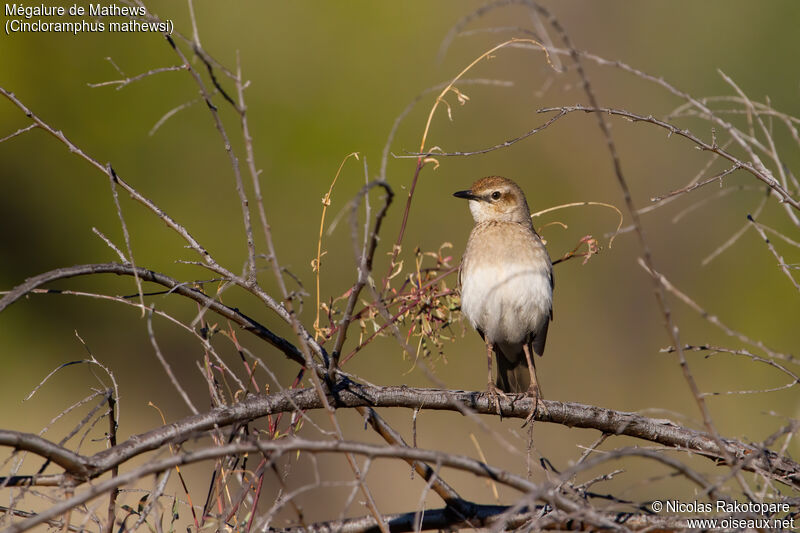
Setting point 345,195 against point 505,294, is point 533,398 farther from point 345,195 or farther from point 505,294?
point 345,195

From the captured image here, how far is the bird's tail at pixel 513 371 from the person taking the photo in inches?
227

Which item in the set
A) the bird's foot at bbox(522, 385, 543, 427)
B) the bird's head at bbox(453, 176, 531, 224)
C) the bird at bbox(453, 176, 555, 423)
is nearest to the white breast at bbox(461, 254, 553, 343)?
the bird at bbox(453, 176, 555, 423)

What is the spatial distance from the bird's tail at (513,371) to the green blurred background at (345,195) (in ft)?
6.64

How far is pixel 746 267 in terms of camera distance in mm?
12352

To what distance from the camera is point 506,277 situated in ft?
16.4

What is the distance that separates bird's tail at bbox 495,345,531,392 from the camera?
577cm

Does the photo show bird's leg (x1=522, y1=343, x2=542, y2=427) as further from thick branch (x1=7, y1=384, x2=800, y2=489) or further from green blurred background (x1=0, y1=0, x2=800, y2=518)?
green blurred background (x1=0, y1=0, x2=800, y2=518)

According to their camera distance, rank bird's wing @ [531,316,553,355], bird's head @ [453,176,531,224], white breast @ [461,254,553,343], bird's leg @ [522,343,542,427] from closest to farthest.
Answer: bird's leg @ [522,343,542,427] < white breast @ [461,254,553,343] < bird's wing @ [531,316,553,355] < bird's head @ [453,176,531,224]

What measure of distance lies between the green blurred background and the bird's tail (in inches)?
79.7

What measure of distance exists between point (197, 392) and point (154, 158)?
9.49 ft

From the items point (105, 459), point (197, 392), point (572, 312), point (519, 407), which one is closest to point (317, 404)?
point (105, 459)

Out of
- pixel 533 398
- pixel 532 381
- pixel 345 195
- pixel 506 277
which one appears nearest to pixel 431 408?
pixel 533 398

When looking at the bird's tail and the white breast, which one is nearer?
the white breast

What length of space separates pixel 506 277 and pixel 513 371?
112 cm
